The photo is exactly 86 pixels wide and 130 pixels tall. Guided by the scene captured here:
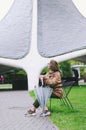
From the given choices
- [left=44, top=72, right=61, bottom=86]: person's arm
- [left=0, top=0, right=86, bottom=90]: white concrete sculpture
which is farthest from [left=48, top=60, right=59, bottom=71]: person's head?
[left=0, top=0, right=86, bottom=90]: white concrete sculpture

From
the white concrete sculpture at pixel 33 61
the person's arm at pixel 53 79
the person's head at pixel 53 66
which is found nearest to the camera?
the person's head at pixel 53 66

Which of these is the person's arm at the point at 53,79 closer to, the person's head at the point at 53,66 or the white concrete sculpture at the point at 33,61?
the person's head at the point at 53,66

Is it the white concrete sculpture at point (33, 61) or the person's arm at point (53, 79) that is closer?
the person's arm at point (53, 79)

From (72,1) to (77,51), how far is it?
870 cm

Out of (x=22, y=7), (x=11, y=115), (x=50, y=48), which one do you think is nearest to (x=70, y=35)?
(x=50, y=48)

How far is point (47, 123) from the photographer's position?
9.55 meters

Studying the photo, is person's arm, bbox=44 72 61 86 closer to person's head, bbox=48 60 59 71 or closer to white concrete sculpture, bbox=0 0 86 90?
person's head, bbox=48 60 59 71

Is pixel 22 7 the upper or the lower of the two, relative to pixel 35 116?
upper

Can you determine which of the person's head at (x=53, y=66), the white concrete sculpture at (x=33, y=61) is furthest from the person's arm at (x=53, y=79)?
the white concrete sculpture at (x=33, y=61)

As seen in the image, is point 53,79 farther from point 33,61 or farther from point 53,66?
point 33,61

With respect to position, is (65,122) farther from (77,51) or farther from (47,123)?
(77,51)

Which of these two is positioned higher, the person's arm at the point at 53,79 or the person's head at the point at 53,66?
the person's head at the point at 53,66

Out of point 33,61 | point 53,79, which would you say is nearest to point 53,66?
point 53,79

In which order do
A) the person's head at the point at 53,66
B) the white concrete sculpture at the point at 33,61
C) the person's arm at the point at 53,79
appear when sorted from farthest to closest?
the white concrete sculpture at the point at 33,61
the person's arm at the point at 53,79
the person's head at the point at 53,66
